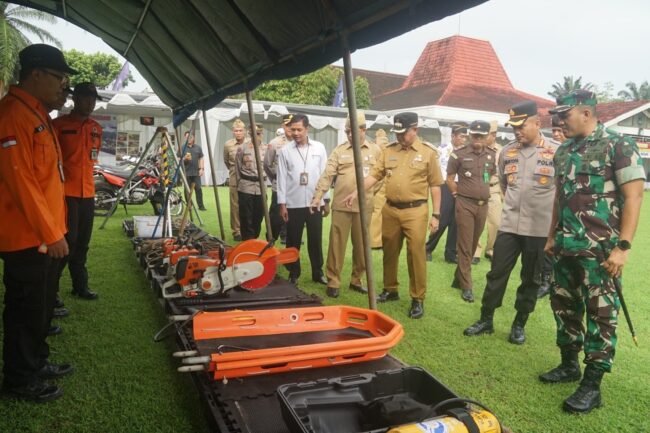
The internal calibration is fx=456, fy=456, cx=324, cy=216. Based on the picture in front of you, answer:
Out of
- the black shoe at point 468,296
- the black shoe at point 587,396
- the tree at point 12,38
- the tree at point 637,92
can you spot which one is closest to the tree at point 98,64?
the tree at point 12,38

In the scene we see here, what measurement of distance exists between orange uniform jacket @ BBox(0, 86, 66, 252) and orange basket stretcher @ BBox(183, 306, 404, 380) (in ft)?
3.57

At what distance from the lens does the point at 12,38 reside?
22.2 m

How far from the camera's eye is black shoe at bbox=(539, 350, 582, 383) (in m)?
3.21

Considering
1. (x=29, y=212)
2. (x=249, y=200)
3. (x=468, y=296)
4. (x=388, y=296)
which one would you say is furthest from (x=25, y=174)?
(x=249, y=200)

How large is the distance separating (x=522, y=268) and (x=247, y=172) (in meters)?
4.44

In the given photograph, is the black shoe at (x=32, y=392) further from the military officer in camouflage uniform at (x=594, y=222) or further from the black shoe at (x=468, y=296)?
the black shoe at (x=468, y=296)

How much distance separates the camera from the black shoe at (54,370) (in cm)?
288

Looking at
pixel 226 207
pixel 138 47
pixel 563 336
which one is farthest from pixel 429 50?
pixel 563 336

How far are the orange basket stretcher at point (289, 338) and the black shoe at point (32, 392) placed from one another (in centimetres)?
87

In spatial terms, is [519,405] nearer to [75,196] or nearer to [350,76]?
[350,76]

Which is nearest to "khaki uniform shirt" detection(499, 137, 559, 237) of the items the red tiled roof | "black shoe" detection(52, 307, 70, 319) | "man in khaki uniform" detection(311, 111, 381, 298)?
"man in khaki uniform" detection(311, 111, 381, 298)

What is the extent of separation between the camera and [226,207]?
1209cm

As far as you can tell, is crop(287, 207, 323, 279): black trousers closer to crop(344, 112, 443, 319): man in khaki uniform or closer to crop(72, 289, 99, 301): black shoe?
crop(344, 112, 443, 319): man in khaki uniform

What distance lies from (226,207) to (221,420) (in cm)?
1025
